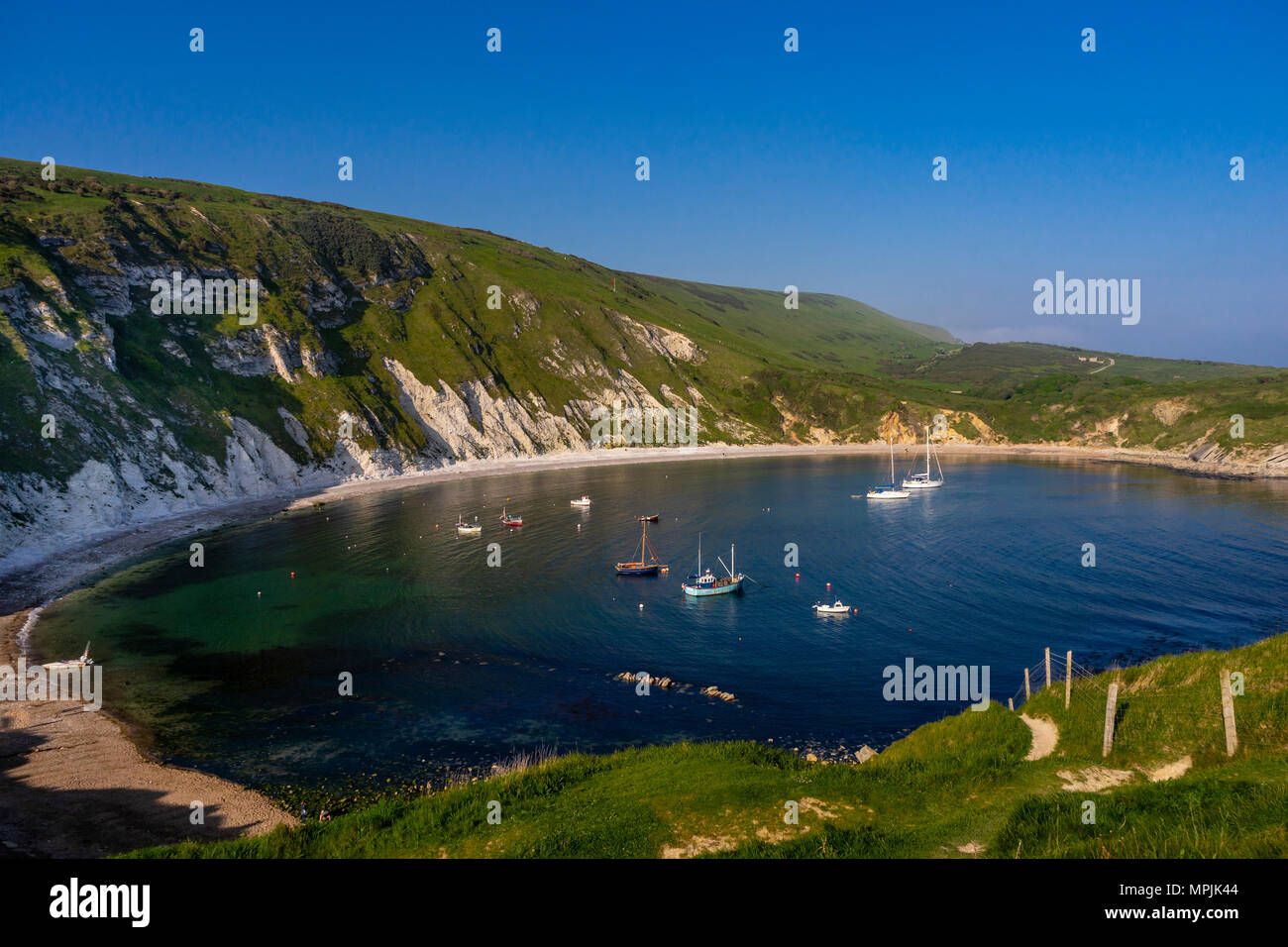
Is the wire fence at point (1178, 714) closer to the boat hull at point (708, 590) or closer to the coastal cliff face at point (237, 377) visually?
the boat hull at point (708, 590)

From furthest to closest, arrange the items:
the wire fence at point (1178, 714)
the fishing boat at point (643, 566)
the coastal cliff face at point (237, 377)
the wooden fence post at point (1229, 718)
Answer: the coastal cliff face at point (237, 377) → the fishing boat at point (643, 566) → the wire fence at point (1178, 714) → the wooden fence post at point (1229, 718)

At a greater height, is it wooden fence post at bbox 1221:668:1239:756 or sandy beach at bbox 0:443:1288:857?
wooden fence post at bbox 1221:668:1239:756

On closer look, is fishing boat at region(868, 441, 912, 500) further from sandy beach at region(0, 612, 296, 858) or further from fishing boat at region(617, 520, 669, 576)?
sandy beach at region(0, 612, 296, 858)

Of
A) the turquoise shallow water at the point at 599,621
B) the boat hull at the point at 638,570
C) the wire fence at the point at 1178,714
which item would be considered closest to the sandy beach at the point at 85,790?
the turquoise shallow water at the point at 599,621

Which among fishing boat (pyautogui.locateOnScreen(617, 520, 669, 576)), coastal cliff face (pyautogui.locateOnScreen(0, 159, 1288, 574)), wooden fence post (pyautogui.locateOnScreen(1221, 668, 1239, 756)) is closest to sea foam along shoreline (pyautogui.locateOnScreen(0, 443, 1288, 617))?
coastal cliff face (pyautogui.locateOnScreen(0, 159, 1288, 574))

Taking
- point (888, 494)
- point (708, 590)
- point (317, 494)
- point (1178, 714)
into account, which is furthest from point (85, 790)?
point (888, 494)

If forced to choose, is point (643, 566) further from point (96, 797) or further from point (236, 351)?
point (236, 351)
